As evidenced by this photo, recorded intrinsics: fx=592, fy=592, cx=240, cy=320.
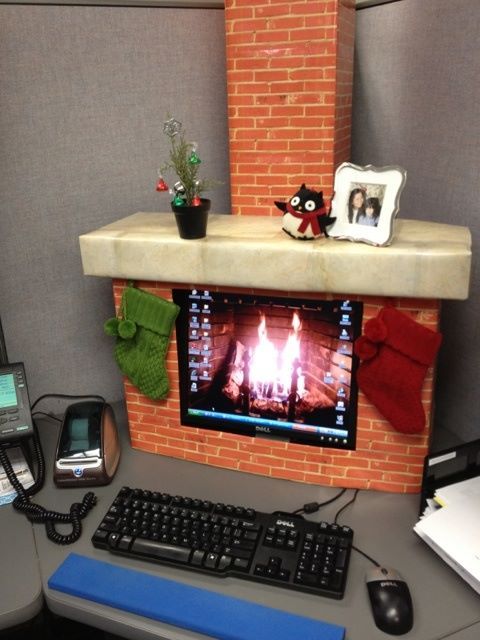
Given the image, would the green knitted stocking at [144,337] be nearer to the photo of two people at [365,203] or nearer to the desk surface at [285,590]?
the desk surface at [285,590]

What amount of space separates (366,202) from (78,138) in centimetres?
81

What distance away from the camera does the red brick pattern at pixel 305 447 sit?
4.44 feet

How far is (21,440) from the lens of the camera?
145 centimetres

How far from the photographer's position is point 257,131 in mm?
1532

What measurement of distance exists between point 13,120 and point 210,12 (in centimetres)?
60

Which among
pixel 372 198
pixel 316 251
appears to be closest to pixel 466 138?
pixel 372 198

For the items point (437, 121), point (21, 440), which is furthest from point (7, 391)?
point (437, 121)

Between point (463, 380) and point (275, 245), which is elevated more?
point (275, 245)

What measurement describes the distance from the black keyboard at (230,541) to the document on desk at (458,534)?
0.54 ft

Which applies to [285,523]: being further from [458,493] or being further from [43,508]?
[43,508]

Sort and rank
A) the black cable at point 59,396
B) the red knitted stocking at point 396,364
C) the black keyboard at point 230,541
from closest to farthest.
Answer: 1. the black keyboard at point 230,541
2. the red knitted stocking at point 396,364
3. the black cable at point 59,396

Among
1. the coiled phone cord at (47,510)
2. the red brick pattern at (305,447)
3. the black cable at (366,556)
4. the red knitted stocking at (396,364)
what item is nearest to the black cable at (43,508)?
the coiled phone cord at (47,510)

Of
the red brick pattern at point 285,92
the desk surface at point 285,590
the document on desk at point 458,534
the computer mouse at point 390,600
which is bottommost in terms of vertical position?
the desk surface at point 285,590

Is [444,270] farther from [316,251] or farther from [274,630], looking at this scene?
[274,630]
